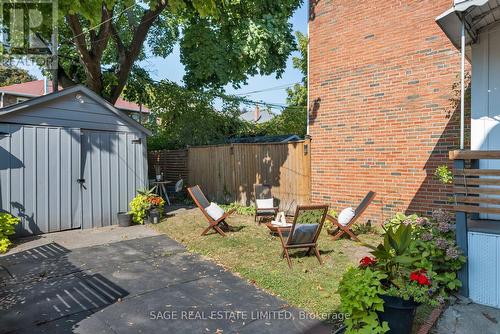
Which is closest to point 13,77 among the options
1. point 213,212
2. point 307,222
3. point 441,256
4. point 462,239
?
point 213,212

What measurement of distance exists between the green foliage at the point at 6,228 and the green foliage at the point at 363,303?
6.11 m

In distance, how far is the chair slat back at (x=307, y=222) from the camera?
539 cm

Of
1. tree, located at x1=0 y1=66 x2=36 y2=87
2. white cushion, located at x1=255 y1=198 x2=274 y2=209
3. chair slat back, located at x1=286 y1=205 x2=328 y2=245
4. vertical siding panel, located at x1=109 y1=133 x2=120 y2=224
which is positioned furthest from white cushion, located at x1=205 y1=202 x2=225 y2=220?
tree, located at x1=0 y1=66 x2=36 y2=87

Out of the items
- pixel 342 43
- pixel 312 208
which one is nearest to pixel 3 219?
pixel 312 208

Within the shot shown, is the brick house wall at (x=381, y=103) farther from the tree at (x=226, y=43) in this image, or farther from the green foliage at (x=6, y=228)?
the green foliage at (x=6, y=228)

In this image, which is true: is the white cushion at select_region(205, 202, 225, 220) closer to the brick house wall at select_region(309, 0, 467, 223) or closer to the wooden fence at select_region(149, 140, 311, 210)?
the wooden fence at select_region(149, 140, 311, 210)

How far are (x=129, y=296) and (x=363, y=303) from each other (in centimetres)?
288

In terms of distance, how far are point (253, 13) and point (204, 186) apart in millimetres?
6354

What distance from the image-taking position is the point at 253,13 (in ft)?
39.5

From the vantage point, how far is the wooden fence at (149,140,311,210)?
9.15 metres

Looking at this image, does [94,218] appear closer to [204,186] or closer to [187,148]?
[204,186]

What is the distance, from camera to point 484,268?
3988mm

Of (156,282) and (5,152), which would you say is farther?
(5,152)

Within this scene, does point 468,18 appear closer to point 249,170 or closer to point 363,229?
point 363,229
